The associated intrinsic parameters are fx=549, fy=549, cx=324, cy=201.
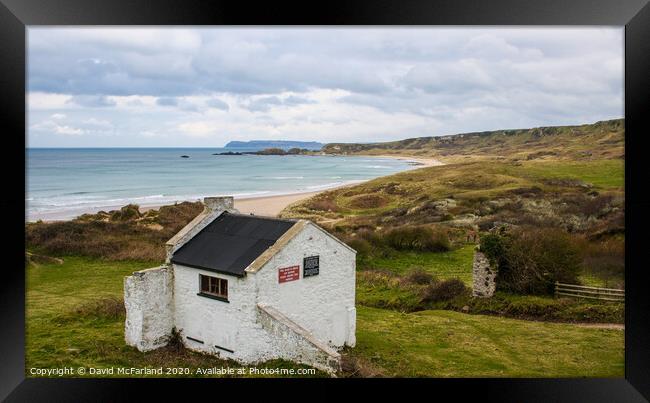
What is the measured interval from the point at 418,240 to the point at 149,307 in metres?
13.3

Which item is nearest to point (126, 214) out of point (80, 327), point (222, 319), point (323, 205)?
point (323, 205)

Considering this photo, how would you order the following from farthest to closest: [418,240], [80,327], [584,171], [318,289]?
[584,171], [418,240], [80,327], [318,289]

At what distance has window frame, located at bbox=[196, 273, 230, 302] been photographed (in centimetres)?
1002

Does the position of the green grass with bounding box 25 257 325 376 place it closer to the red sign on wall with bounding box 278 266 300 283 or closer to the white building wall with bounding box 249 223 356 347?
the white building wall with bounding box 249 223 356 347

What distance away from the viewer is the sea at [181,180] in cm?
2625

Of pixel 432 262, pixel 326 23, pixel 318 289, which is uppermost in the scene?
pixel 326 23

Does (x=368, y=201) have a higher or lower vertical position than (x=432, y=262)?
higher

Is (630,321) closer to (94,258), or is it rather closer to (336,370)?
(336,370)

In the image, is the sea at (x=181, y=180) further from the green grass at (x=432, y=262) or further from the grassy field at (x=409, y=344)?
the grassy field at (x=409, y=344)

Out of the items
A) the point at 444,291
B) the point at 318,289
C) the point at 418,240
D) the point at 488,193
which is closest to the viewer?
the point at 318,289

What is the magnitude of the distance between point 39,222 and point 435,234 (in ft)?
51.4

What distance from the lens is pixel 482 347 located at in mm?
12117

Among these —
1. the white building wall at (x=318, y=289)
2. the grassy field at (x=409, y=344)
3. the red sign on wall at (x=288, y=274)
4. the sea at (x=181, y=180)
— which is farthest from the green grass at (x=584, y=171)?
the red sign on wall at (x=288, y=274)

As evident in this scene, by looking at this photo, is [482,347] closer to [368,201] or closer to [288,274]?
[288,274]
